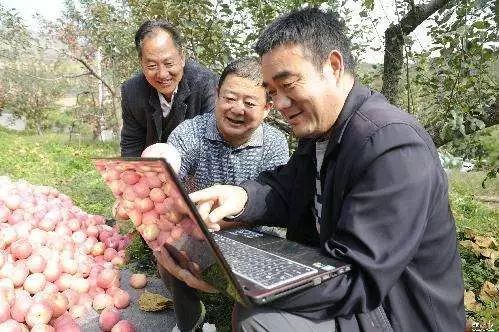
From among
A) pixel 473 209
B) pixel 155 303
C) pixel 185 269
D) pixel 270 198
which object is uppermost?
pixel 270 198

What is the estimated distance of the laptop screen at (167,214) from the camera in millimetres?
1112

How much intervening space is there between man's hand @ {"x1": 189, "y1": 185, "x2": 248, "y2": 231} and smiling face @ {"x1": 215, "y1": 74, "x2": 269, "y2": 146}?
0.49 m

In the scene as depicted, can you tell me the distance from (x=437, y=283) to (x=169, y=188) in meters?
0.88

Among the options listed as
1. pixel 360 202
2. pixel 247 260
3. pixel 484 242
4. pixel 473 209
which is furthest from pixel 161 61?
pixel 473 209

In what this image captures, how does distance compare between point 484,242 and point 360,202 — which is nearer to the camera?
point 360,202

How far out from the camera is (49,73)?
57.7ft

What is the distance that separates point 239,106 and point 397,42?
180 cm

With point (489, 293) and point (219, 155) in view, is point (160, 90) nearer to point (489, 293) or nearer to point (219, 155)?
point (219, 155)

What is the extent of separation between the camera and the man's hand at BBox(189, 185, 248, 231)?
1.72m

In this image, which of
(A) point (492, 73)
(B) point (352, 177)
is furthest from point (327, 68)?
(A) point (492, 73)

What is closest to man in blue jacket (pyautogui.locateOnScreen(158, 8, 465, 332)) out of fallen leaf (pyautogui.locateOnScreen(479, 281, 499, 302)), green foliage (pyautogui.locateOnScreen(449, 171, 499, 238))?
fallen leaf (pyautogui.locateOnScreen(479, 281, 499, 302))

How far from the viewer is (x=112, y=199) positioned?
14.8 ft

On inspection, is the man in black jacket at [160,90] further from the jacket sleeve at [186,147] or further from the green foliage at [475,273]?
the green foliage at [475,273]

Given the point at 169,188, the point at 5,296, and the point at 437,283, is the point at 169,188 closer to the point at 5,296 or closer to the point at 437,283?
the point at 437,283
